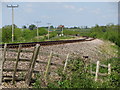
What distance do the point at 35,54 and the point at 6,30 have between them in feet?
161

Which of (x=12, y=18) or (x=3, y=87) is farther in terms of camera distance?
(x=12, y=18)

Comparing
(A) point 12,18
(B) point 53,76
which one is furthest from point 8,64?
(A) point 12,18

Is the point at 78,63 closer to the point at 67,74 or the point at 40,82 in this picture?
the point at 67,74

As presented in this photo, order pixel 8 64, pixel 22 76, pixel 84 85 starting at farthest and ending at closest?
pixel 8 64 → pixel 22 76 → pixel 84 85

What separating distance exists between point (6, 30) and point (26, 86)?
4918cm

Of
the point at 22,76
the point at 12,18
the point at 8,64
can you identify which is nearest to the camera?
the point at 22,76

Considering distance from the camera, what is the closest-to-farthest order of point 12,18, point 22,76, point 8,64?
point 22,76
point 8,64
point 12,18

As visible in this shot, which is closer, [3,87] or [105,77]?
[3,87]

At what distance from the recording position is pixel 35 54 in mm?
9672

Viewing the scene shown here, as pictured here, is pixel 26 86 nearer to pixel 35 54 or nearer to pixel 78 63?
pixel 35 54

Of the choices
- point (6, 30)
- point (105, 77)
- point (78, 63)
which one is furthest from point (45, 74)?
point (6, 30)

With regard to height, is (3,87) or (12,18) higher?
(12,18)

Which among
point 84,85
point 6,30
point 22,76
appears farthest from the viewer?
point 6,30

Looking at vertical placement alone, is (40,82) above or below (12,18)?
below
